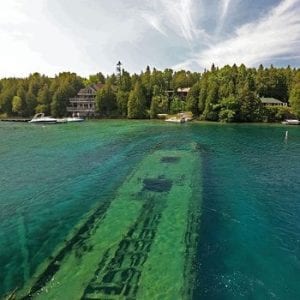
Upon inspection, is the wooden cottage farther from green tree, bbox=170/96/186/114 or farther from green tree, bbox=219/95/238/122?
green tree, bbox=219/95/238/122

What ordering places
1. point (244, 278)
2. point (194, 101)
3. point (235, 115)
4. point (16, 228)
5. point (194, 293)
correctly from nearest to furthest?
point (194, 293), point (244, 278), point (16, 228), point (235, 115), point (194, 101)

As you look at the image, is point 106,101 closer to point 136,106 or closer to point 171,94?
point 136,106

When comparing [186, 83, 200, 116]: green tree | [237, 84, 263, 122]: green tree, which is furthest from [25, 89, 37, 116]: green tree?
[237, 84, 263, 122]: green tree

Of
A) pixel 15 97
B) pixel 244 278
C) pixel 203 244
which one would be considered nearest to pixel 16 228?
pixel 203 244

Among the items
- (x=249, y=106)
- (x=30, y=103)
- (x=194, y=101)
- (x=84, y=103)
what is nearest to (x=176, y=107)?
(x=194, y=101)

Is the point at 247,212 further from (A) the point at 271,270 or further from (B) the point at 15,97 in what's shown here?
(B) the point at 15,97
